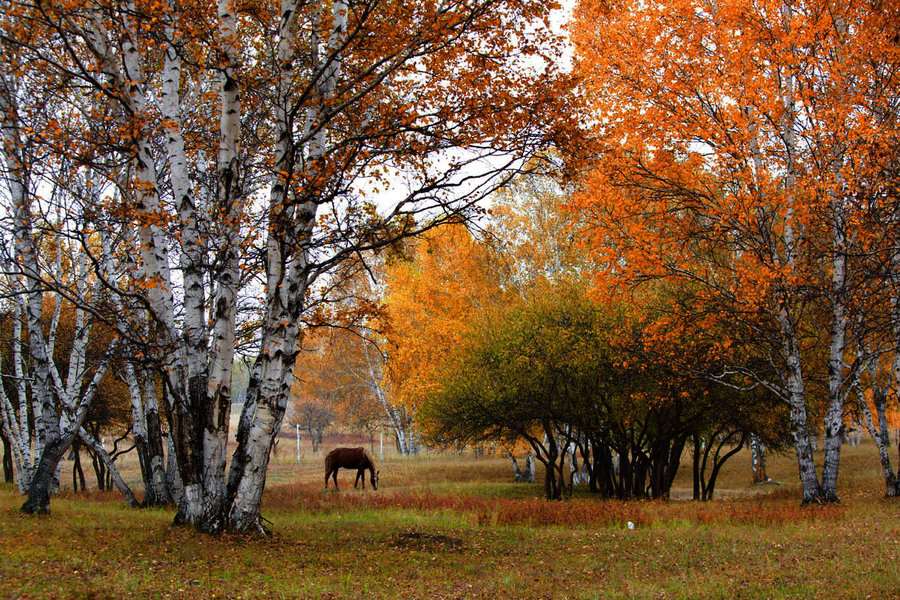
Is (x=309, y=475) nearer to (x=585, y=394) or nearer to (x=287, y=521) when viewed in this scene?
(x=585, y=394)

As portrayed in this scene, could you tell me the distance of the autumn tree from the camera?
1374 cm

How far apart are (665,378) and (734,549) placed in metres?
8.42

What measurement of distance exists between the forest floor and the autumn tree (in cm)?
465

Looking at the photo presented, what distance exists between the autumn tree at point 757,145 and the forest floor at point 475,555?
465 cm

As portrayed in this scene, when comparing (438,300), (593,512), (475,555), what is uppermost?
(438,300)

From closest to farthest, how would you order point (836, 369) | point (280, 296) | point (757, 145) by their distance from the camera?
1. point (280, 296)
2. point (836, 369)
3. point (757, 145)

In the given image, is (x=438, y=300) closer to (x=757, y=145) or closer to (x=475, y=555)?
(x=757, y=145)

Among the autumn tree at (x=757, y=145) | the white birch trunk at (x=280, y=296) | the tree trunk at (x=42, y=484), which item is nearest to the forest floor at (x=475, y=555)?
the tree trunk at (x=42, y=484)

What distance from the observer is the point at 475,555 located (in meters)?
8.63

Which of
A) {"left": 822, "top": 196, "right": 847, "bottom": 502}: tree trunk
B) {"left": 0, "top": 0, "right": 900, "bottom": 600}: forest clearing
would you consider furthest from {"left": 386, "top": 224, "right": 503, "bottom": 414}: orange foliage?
{"left": 822, "top": 196, "right": 847, "bottom": 502}: tree trunk

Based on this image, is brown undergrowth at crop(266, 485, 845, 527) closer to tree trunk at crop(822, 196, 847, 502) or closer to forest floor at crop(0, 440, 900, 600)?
forest floor at crop(0, 440, 900, 600)

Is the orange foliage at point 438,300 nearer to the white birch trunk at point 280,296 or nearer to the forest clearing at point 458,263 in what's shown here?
the forest clearing at point 458,263

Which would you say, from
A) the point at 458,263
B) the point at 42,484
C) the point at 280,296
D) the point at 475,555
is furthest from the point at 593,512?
the point at 458,263

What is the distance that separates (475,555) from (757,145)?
41.3 ft
